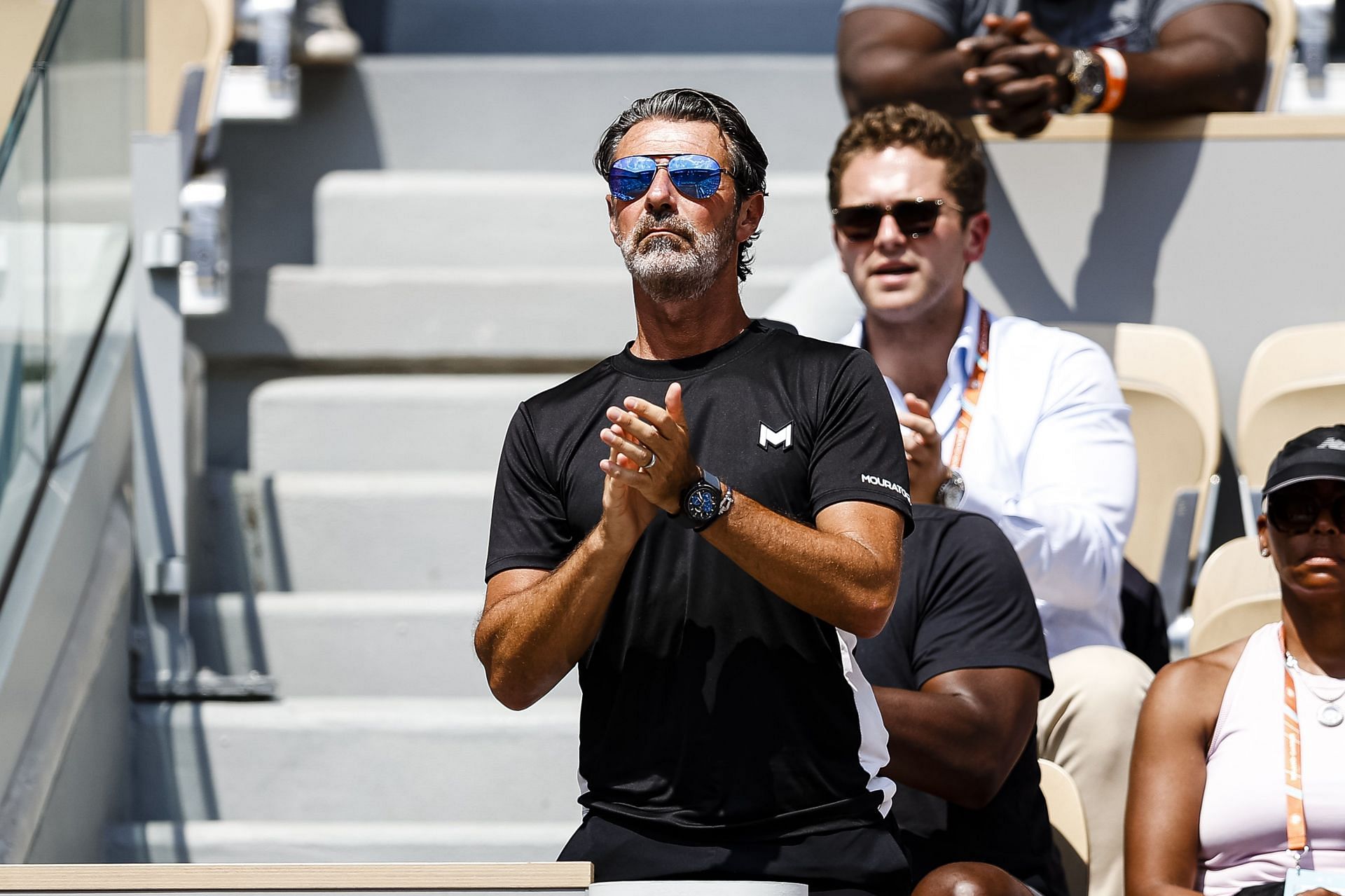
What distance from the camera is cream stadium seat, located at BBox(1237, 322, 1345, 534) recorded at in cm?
365

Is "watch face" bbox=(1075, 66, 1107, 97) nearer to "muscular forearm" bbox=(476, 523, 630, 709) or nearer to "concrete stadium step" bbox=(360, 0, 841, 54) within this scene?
"muscular forearm" bbox=(476, 523, 630, 709)

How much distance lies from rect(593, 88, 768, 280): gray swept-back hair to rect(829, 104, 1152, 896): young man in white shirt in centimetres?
99

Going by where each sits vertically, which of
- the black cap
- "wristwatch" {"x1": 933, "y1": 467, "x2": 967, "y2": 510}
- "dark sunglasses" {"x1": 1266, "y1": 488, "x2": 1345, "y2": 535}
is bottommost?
"wristwatch" {"x1": 933, "y1": 467, "x2": 967, "y2": 510}

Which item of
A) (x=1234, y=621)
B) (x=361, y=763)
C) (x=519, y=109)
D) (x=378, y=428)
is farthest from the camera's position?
(x=519, y=109)

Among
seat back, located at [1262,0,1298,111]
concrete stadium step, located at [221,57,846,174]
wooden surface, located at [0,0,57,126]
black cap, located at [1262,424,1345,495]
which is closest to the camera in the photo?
black cap, located at [1262,424,1345,495]

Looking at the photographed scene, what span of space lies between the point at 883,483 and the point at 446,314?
8.82 feet

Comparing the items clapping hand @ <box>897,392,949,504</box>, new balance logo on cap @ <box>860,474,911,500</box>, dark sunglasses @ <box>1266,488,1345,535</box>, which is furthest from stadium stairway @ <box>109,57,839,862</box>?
new balance logo on cap @ <box>860,474,911,500</box>

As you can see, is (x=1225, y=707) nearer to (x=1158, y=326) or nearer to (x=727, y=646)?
(x=727, y=646)

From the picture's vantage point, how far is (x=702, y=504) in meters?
1.77

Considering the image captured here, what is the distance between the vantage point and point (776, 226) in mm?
4844

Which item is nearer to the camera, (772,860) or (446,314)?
(772,860)

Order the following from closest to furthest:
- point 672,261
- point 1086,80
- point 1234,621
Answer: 1. point 672,261
2. point 1234,621
3. point 1086,80

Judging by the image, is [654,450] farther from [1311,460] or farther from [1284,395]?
[1284,395]

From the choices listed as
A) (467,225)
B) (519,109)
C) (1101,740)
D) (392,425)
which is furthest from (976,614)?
(519,109)
